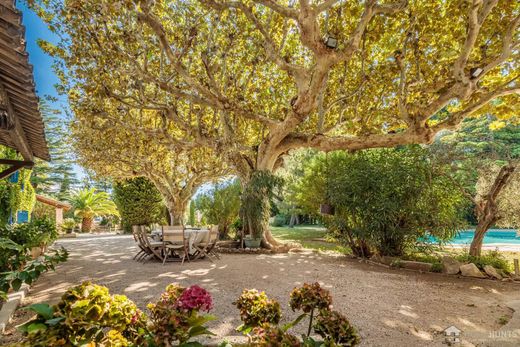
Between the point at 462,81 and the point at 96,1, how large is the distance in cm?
865

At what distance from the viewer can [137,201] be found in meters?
18.7

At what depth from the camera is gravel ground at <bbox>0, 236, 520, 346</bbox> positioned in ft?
11.3

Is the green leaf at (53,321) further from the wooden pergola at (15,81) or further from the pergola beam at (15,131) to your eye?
the pergola beam at (15,131)

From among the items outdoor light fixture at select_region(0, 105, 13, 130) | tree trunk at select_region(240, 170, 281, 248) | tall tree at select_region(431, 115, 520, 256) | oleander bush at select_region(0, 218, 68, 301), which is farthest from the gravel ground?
outdoor light fixture at select_region(0, 105, 13, 130)

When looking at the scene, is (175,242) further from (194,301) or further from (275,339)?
(275,339)

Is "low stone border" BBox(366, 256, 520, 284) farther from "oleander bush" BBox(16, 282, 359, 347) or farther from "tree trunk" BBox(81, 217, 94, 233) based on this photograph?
"tree trunk" BBox(81, 217, 94, 233)

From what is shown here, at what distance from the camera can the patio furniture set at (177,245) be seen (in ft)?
25.4

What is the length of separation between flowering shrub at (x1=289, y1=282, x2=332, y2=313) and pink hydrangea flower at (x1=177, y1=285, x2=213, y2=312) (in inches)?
26.8

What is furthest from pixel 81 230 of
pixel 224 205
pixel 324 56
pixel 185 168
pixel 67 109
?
pixel 324 56

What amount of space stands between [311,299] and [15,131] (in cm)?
416

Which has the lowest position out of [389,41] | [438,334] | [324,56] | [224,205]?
[438,334]

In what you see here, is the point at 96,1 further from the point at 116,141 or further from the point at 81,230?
the point at 81,230

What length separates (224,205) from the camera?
13180mm

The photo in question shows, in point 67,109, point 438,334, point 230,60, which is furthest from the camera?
point 67,109
